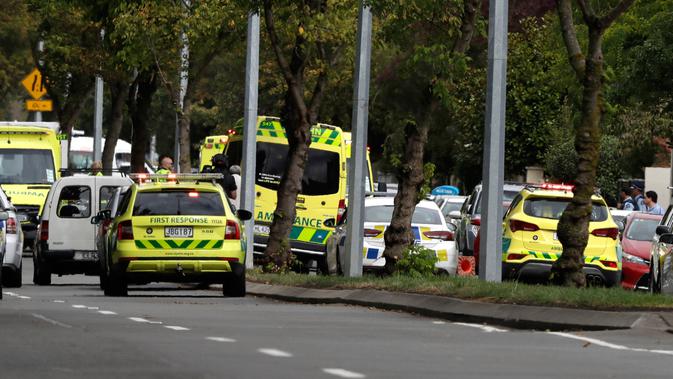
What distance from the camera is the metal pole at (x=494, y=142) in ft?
79.5

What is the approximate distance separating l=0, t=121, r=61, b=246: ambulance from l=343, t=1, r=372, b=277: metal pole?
15972mm

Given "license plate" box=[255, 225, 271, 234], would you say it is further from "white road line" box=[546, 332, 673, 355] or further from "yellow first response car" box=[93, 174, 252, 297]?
"white road line" box=[546, 332, 673, 355]

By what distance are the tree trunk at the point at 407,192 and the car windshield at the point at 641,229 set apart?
6.82 metres

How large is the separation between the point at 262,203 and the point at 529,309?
57.3ft

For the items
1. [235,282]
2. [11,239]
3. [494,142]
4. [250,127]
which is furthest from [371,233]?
[494,142]

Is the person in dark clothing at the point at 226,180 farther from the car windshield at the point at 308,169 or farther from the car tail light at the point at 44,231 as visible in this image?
the car windshield at the point at 308,169

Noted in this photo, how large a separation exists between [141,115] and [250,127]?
11631 mm

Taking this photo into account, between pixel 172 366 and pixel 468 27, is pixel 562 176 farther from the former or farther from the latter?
pixel 172 366

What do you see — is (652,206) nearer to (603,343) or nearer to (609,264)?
(609,264)

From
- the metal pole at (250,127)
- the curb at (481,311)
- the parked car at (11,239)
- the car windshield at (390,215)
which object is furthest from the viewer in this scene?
the metal pole at (250,127)

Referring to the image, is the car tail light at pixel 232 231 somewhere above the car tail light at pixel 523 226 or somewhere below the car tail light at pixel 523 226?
below

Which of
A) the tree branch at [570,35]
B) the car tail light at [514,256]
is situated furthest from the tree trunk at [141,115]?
the tree branch at [570,35]

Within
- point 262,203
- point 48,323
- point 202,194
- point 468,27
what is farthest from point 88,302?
point 262,203

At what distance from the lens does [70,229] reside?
3092cm
